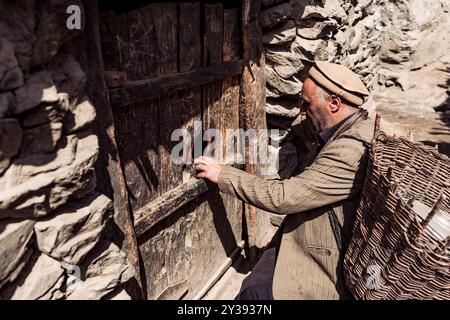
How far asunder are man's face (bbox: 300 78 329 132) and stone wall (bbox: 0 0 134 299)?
1208 mm

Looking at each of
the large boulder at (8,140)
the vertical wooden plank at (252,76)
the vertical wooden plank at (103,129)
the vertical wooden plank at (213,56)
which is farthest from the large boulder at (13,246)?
the vertical wooden plank at (252,76)

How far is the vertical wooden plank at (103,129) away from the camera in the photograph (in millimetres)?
1399

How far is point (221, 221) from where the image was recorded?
2857 millimetres

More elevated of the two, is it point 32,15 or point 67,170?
point 32,15

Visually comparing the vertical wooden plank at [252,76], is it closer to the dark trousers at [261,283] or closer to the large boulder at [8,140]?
the dark trousers at [261,283]

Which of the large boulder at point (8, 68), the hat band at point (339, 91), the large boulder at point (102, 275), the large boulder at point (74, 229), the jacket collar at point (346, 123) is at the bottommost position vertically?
the large boulder at point (102, 275)

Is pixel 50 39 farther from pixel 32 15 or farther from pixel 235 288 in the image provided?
pixel 235 288

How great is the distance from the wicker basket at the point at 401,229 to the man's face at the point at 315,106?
0.40 metres

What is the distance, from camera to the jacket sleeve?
1.81 m

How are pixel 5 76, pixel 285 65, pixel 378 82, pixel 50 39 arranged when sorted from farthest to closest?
pixel 378 82 < pixel 285 65 < pixel 50 39 < pixel 5 76

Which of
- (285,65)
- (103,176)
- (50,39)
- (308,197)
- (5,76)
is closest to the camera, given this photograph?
(5,76)

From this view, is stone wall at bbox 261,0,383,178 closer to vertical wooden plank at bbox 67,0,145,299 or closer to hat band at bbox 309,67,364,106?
hat band at bbox 309,67,364,106

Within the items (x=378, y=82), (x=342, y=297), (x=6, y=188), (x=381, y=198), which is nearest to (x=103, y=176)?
(x=6, y=188)
